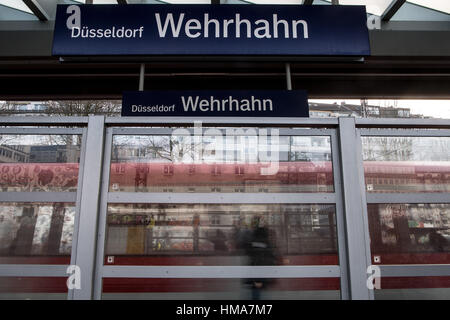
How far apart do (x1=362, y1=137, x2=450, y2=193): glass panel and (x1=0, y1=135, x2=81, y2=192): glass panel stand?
1761mm

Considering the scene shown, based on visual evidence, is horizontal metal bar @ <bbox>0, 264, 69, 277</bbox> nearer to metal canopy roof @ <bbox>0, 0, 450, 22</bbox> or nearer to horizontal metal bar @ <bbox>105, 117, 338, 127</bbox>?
horizontal metal bar @ <bbox>105, 117, 338, 127</bbox>

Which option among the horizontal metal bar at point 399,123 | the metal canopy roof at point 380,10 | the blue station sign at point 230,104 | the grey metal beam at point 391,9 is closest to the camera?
the horizontal metal bar at point 399,123

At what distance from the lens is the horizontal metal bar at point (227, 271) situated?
1743 mm

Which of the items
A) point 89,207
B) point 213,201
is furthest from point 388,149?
point 89,207

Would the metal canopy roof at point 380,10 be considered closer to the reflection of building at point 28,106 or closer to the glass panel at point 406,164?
the reflection of building at point 28,106

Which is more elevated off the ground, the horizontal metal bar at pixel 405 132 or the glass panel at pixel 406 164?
the horizontal metal bar at pixel 405 132

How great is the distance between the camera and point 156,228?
1.81 meters

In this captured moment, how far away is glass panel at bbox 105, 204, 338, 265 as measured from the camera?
1.77m

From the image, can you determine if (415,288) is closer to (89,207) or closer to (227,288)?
(227,288)

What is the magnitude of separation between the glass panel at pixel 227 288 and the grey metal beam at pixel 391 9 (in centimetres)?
407

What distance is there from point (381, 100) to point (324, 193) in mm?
3939

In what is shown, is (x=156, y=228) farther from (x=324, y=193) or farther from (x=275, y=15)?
(x=275, y=15)

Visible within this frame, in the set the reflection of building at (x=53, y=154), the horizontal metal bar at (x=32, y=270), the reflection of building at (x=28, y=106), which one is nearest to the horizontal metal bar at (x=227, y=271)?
the horizontal metal bar at (x=32, y=270)

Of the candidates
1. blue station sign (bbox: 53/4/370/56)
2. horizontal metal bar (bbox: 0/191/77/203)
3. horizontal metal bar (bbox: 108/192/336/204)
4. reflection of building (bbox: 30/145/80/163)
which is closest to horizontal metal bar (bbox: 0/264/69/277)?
horizontal metal bar (bbox: 0/191/77/203)
